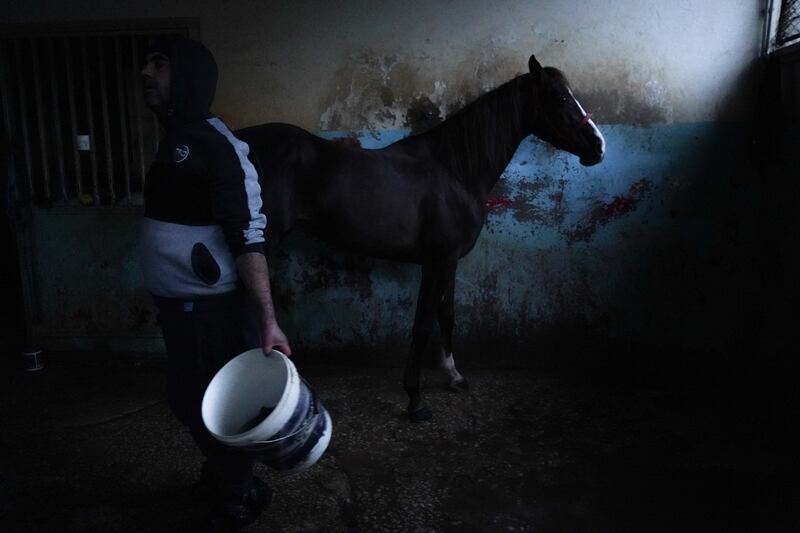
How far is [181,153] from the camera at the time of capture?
1722 mm

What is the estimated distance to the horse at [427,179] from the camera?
2.96 m

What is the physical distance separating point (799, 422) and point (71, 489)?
3.44 meters

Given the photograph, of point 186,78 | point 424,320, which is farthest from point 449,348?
point 186,78

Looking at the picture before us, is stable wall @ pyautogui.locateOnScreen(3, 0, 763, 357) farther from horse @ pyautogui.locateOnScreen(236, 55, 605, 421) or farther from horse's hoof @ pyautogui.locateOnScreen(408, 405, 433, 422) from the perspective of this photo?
horse's hoof @ pyautogui.locateOnScreen(408, 405, 433, 422)

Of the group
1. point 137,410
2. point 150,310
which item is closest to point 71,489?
point 137,410

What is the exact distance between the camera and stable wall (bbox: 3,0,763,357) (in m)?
3.35

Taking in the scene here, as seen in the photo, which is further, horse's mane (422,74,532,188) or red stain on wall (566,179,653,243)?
red stain on wall (566,179,653,243)

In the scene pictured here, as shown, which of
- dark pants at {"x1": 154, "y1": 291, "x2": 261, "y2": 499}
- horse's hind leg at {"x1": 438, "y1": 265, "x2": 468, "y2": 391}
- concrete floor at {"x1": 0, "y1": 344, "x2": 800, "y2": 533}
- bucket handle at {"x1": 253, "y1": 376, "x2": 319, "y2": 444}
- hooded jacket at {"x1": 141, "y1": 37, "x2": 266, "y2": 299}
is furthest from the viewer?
horse's hind leg at {"x1": 438, "y1": 265, "x2": 468, "y2": 391}

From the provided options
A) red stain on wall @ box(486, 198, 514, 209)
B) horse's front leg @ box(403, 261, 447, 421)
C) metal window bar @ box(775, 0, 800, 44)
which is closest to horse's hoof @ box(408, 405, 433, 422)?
horse's front leg @ box(403, 261, 447, 421)

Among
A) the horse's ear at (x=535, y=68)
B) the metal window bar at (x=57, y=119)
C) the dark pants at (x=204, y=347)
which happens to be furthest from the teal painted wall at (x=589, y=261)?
the dark pants at (x=204, y=347)

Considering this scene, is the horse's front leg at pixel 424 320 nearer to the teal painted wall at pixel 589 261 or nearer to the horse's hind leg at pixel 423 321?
the horse's hind leg at pixel 423 321

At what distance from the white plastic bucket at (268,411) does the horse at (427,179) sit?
1205 millimetres

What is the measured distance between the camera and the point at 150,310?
378cm

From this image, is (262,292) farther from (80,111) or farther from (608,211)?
(80,111)
